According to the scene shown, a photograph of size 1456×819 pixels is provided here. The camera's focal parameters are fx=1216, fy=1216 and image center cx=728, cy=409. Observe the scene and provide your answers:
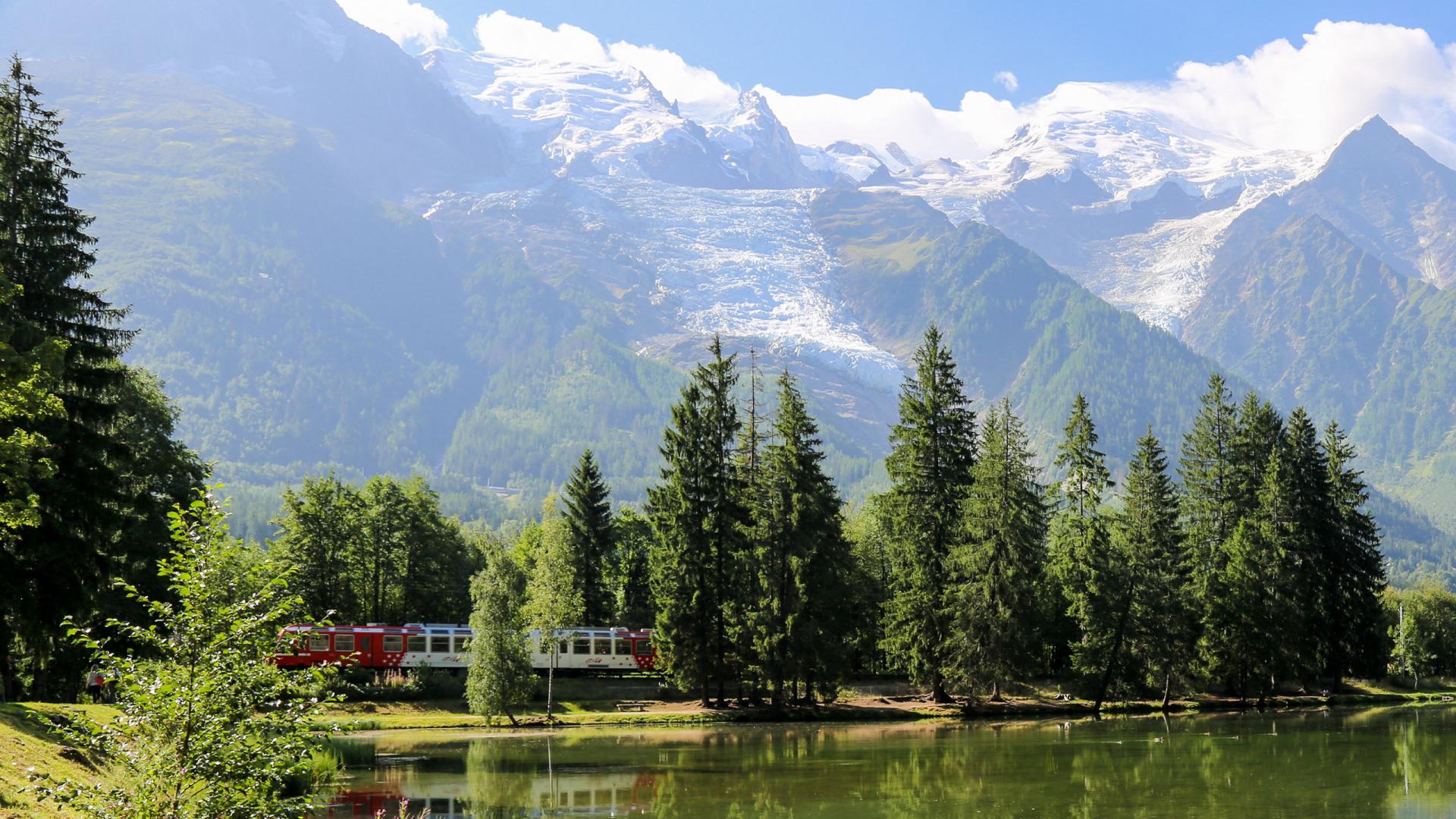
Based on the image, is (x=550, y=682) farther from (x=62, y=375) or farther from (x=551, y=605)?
(x=62, y=375)

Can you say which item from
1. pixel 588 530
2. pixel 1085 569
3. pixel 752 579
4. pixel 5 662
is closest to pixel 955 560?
pixel 1085 569

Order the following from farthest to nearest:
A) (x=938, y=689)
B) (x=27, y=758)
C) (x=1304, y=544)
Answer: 1. (x=1304, y=544)
2. (x=938, y=689)
3. (x=27, y=758)

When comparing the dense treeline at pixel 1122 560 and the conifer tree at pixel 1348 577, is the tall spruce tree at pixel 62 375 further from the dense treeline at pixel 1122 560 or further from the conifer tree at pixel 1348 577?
the conifer tree at pixel 1348 577

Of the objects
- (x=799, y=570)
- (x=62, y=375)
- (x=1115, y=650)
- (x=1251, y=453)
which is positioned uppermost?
(x=1251, y=453)

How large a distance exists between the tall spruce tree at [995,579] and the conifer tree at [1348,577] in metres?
19.8

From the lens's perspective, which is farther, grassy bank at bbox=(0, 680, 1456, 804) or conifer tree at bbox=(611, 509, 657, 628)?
conifer tree at bbox=(611, 509, 657, 628)

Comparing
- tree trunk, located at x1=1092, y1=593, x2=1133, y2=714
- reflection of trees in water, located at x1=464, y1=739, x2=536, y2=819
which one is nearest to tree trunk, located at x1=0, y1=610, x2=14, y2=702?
reflection of trees in water, located at x1=464, y1=739, x2=536, y2=819

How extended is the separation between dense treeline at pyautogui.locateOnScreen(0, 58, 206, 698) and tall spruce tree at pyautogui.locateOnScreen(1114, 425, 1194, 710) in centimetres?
4223

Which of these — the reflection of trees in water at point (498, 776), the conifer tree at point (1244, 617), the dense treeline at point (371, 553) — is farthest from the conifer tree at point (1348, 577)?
the dense treeline at point (371, 553)

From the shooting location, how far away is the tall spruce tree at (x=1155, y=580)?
5741cm

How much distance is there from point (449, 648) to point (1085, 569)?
3399cm

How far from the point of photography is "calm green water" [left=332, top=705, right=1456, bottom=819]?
27562 millimetres

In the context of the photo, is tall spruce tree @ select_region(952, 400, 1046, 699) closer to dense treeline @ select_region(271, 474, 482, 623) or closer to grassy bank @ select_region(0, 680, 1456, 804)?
grassy bank @ select_region(0, 680, 1456, 804)

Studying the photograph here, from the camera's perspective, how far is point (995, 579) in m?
55.2
